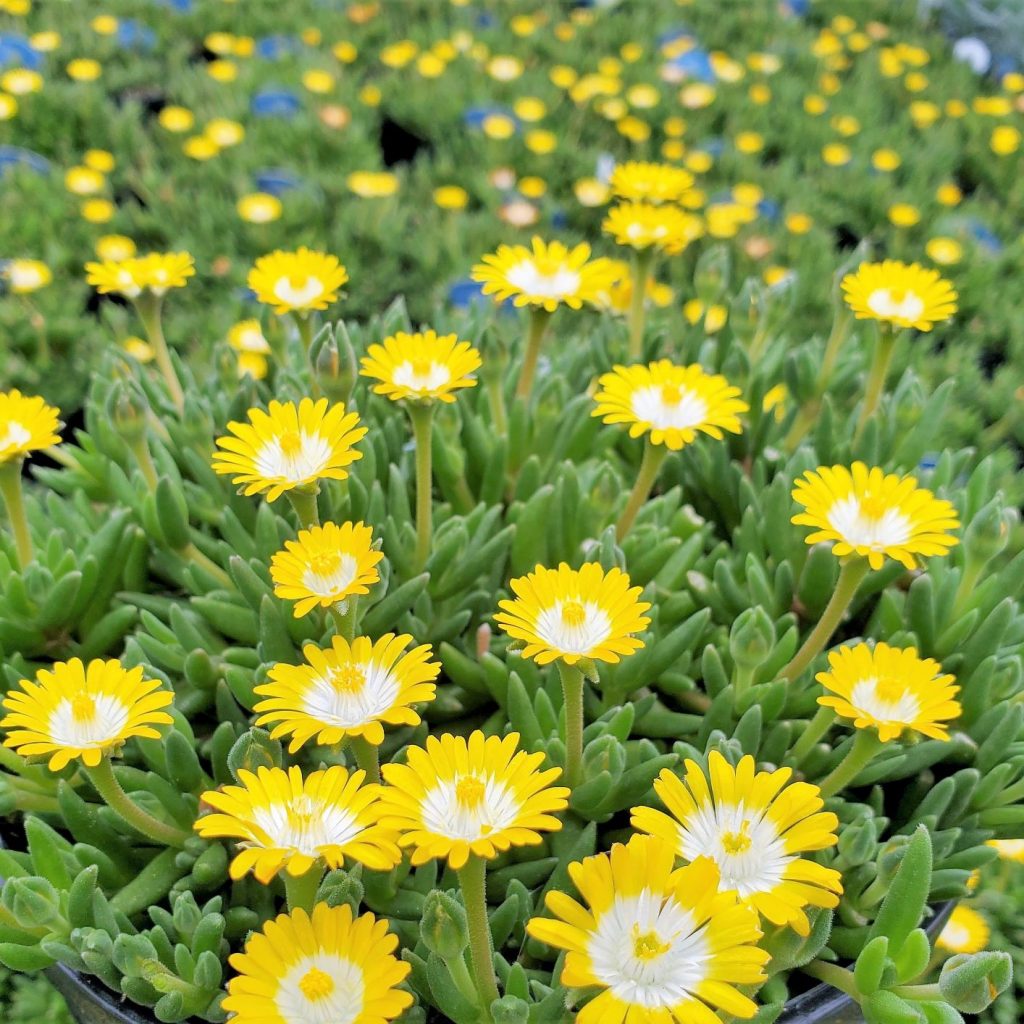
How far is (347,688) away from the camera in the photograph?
73 centimetres

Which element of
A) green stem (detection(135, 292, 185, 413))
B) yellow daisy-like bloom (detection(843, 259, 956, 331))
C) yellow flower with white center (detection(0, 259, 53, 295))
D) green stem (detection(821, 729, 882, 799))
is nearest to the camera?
green stem (detection(821, 729, 882, 799))

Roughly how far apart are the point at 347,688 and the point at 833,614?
0.43 meters

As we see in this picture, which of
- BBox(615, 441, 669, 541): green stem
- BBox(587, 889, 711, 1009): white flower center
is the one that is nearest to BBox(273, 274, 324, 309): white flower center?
BBox(615, 441, 669, 541): green stem

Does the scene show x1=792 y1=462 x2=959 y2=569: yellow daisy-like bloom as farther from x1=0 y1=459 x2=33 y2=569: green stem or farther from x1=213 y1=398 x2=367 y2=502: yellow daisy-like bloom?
x1=0 y1=459 x2=33 y2=569: green stem

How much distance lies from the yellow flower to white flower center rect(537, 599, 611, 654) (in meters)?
1.66

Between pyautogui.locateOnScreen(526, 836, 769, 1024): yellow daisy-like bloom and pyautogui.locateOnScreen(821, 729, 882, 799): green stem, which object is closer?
pyautogui.locateOnScreen(526, 836, 769, 1024): yellow daisy-like bloom

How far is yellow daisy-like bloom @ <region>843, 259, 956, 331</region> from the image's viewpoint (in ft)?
3.48

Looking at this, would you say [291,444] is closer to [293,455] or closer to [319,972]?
[293,455]

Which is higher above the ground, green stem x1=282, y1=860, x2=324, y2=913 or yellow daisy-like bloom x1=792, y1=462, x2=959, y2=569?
yellow daisy-like bloom x1=792, y1=462, x2=959, y2=569

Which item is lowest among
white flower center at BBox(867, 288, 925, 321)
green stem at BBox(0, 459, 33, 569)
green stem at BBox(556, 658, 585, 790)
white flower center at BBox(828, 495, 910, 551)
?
green stem at BBox(556, 658, 585, 790)

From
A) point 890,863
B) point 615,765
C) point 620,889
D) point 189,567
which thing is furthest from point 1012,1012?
point 189,567

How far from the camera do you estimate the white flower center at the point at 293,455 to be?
33.1 inches

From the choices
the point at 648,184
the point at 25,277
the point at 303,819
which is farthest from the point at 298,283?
the point at 25,277

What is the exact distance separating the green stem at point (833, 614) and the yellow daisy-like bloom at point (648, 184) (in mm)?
580
